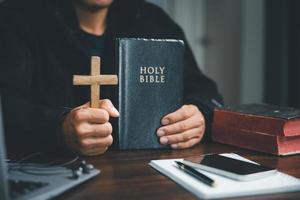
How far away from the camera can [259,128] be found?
1020 millimetres

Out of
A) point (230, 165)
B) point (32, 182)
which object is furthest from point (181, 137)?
point (32, 182)

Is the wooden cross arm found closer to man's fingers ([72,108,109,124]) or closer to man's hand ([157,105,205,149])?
man's fingers ([72,108,109,124])

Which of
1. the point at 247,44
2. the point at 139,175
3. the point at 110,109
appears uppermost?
the point at 247,44

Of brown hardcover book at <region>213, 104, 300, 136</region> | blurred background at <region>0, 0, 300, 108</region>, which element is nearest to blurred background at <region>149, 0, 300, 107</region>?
blurred background at <region>0, 0, 300, 108</region>

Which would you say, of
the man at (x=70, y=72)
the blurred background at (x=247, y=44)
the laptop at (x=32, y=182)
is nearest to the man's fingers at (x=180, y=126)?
the man at (x=70, y=72)

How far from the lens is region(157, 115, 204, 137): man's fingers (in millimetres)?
1015

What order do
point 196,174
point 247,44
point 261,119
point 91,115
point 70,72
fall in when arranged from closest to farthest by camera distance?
point 196,174
point 91,115
point 261,119
point 70,72
point 247,44

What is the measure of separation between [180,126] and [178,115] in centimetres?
3

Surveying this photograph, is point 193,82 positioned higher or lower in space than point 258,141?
higher

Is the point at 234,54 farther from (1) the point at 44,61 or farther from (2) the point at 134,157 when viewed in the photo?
(2) the point at 134,157

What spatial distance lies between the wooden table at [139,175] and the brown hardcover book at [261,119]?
0.19 feet

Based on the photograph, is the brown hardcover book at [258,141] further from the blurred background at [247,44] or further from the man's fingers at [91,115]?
the blurred background at [247,44]

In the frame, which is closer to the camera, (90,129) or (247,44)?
(90,129)

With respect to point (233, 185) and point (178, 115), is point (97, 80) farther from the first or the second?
point (233, 185)
